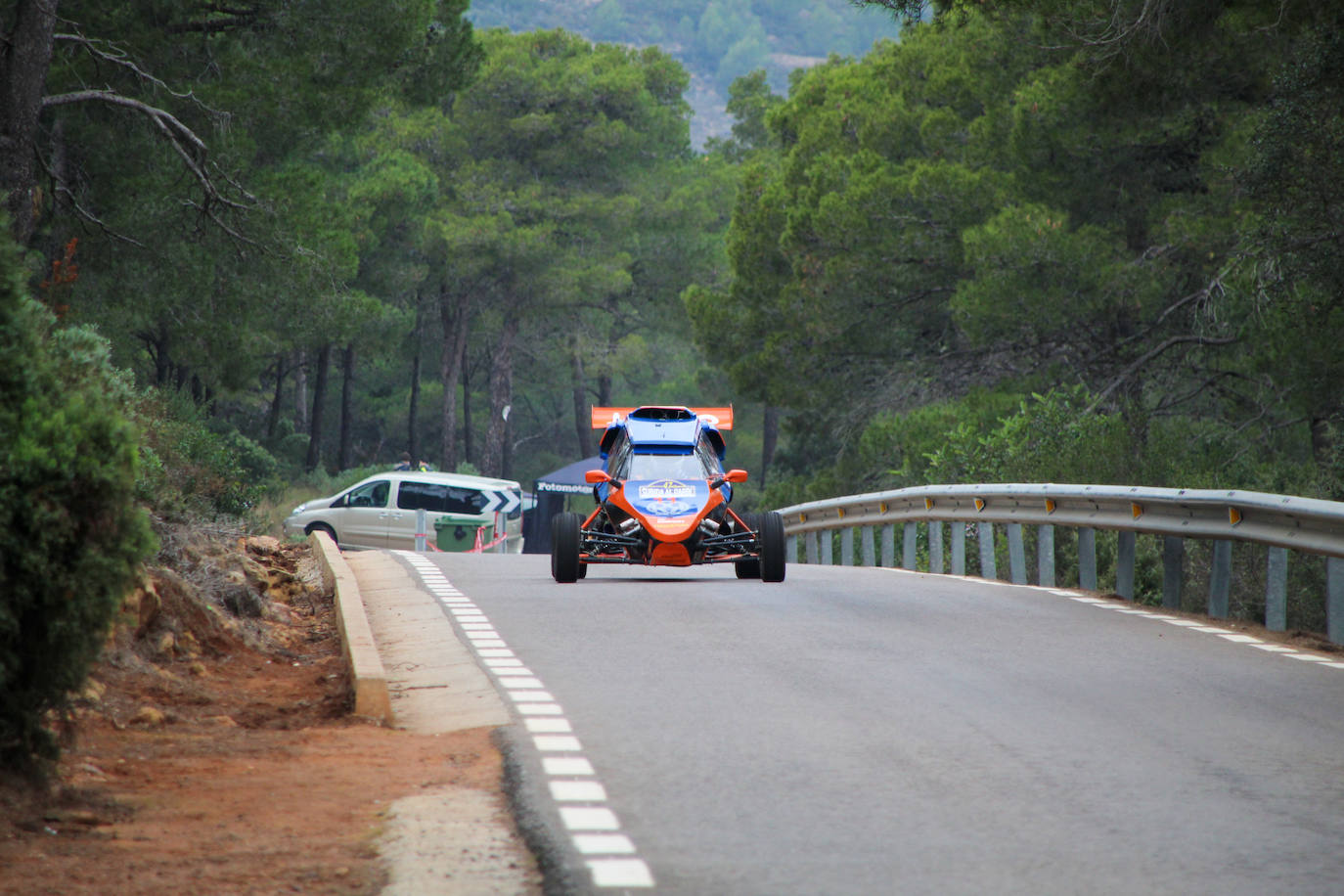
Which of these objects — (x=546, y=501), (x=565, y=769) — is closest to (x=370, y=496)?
(x=546, y=501)

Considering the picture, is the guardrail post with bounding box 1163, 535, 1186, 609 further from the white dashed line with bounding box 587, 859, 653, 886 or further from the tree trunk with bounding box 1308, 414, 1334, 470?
the white dashed line with bounding box 587, 859, 653, 886

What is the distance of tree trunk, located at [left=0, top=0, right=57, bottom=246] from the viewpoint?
19203mm

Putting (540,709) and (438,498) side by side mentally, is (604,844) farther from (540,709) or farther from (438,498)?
(438,498)

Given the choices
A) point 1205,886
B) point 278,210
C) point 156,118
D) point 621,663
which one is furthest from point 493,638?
point 278,210

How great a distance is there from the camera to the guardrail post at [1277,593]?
13.0 metres

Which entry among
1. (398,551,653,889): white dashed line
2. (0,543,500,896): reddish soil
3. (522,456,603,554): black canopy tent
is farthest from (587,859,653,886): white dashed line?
(522,456,603,554): black canopy tent

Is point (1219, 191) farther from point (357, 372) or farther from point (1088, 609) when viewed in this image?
point (357, 372)

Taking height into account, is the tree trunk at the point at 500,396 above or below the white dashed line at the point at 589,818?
above

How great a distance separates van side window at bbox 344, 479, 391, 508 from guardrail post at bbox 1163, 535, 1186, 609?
2349 cm

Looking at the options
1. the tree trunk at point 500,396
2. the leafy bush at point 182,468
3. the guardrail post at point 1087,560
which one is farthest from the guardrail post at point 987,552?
the tree trunk at point 500,396

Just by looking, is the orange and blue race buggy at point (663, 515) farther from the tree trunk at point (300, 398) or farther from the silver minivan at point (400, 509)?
the tree trunk at point (300, 398)

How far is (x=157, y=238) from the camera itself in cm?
2570

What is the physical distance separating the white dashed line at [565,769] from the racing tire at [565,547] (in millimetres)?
3792

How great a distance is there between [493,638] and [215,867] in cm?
608
